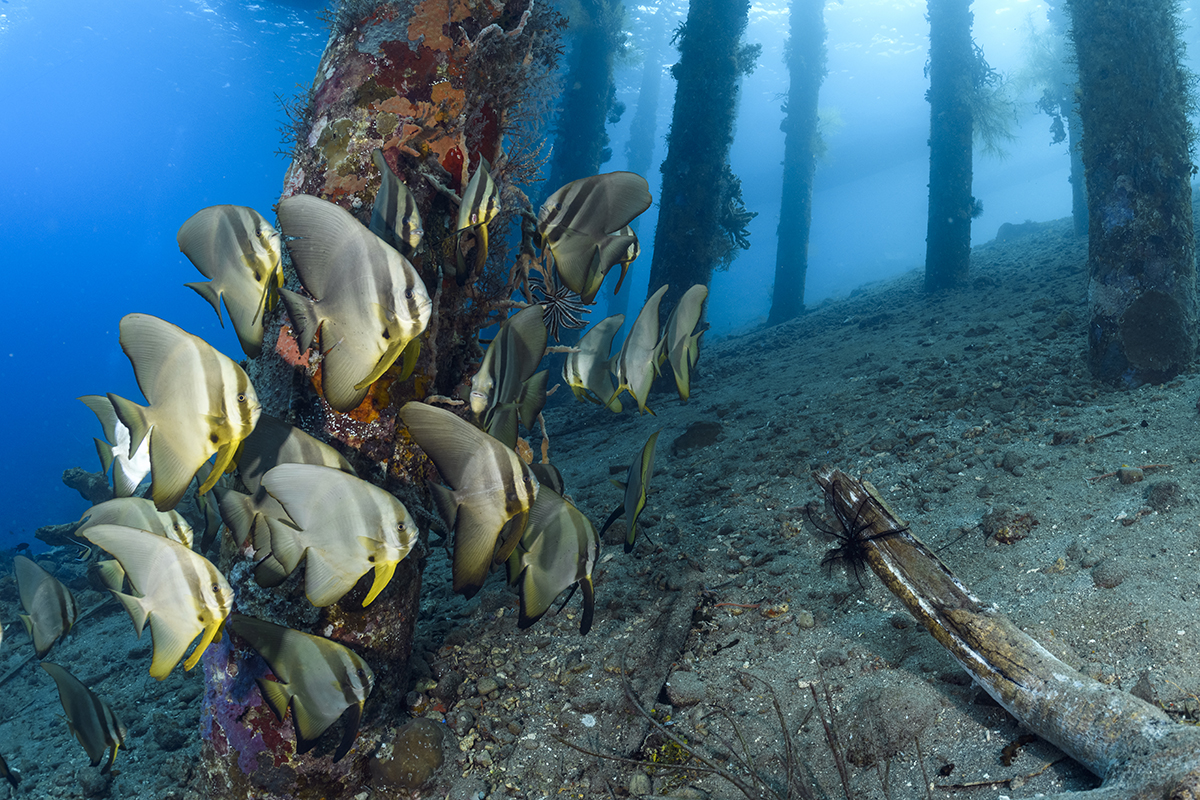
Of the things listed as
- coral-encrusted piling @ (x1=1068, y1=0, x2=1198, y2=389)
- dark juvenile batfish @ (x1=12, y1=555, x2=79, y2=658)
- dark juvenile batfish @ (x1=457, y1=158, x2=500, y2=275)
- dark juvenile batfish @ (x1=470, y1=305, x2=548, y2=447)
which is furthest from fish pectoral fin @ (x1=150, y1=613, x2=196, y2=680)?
coral-encrusted piling @ (x1=1068, y1=0, x2=1198, y2=389)

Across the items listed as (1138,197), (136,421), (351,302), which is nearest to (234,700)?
(136,421)

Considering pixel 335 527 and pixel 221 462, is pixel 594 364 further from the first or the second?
pixel 221 462

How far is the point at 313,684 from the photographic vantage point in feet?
7.17

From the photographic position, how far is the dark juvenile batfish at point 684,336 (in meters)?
2.68

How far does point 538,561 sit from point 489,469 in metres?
0.64

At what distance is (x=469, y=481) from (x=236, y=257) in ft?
3.91

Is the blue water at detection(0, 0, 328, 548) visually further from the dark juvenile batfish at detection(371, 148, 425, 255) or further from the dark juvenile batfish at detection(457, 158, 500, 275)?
the dark juvenile batfish at detection(457, 158, 500, 275)

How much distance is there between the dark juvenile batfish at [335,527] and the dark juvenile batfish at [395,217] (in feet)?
3.21

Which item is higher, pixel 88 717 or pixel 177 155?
pixel 177 155

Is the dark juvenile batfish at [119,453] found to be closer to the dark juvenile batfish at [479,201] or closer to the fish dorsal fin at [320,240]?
the fish dorsal fin at [320,240]

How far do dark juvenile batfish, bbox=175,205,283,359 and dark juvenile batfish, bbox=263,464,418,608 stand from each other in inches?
23.7

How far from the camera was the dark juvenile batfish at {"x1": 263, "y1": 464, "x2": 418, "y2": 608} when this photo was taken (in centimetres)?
193

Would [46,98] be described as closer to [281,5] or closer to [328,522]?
[281,5]

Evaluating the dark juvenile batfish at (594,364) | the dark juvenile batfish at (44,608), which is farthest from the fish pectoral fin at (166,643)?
the dark juvenile batfish at (594,364)
